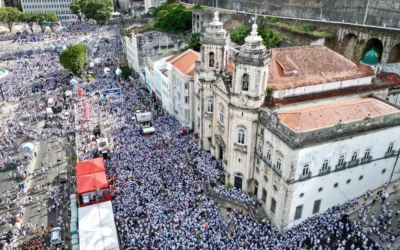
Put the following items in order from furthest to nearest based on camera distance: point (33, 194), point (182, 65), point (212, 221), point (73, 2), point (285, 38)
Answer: point (73, 2) < point (285, 38) < point (182, 65) < point (33, 194) < point (212, 221)

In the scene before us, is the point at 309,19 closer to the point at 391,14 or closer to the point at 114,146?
the point at 391,14

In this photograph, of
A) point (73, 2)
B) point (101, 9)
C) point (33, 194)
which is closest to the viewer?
point (33, 194)

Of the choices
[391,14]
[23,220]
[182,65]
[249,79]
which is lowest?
[23,220]

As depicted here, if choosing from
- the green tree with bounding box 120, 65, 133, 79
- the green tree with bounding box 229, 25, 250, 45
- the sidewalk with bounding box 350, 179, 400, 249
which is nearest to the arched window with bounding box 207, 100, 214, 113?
the sidewalk with bounding box 350, 179, 400, 249

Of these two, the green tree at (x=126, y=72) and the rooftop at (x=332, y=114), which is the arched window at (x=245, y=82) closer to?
the rooftop at (x=332, y=114)

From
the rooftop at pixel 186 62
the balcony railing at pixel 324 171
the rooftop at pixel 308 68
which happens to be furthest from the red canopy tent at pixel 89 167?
the balcony railing at pixel 324 171

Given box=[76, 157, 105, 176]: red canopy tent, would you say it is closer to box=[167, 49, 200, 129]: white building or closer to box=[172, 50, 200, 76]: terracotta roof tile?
box=[167, 49, 200, 129]: white building

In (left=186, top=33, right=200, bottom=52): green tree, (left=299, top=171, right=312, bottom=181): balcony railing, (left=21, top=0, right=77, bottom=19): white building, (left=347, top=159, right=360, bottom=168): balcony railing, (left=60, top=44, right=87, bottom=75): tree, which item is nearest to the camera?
(left=299, top=171, right=312, bottom=181): balcony railing

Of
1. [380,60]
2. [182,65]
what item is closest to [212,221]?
[182,65]
